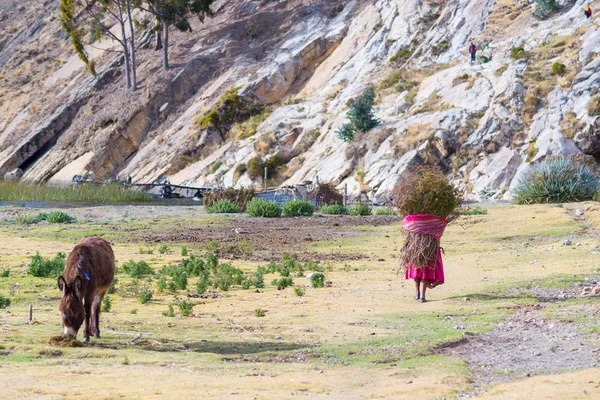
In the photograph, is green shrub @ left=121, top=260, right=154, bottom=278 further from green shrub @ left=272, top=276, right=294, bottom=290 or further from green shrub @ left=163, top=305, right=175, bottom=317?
green shrub @ left=163, top=305, right=175, bottom=317

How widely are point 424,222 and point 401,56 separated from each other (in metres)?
44.8

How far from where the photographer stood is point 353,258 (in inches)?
881

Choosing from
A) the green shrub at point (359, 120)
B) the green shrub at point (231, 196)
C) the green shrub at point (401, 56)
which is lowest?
the green shrub at point (231, 196)

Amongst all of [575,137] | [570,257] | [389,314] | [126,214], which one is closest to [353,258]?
[570,257]

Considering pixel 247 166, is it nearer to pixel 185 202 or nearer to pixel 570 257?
pixel 185 202

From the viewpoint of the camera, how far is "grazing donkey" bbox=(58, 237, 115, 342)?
10172 millimetres

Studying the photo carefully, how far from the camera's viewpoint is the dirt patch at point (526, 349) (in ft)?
29.3

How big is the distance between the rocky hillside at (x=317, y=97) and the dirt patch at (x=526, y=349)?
97.3 ft

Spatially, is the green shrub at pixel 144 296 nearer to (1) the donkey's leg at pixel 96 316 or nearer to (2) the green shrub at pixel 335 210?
(1) the donkey's leg at pixel 96 316

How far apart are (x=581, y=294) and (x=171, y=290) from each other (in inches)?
288

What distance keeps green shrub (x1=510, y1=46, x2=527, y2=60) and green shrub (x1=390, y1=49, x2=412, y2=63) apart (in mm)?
10540

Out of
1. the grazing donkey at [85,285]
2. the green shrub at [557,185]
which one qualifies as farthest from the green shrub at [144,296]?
the green shrub at [557,185]

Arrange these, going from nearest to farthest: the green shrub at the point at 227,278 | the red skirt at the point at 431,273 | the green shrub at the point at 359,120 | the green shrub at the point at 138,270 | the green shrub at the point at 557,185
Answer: the red skirt at the point at 431,273
the green shrub at the point at 227,278
the green shrub at the point at 138,270
the green shrub at the point at 557,185
the green shrub at the point at 359,120

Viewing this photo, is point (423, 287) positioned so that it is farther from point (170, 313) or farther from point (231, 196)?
point (231, 196)
